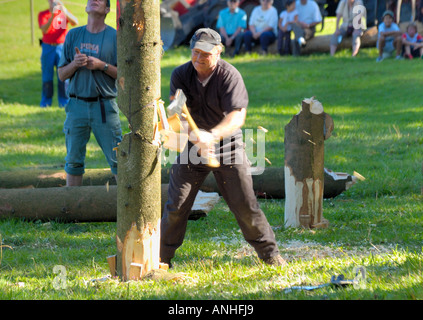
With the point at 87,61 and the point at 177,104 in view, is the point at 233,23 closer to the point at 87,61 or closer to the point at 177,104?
the point at 87,61

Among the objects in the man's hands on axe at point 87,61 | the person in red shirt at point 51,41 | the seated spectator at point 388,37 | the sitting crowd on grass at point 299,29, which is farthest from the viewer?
the sitting crowd on grass at point 299,29

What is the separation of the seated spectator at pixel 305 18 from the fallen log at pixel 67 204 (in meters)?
13.7

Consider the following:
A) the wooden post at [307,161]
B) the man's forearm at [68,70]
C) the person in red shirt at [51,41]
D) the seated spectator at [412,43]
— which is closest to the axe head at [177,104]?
the wooden post at [307,161]

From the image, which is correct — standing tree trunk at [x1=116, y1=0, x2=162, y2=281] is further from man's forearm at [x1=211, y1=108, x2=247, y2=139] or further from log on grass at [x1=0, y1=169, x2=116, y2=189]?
log on grass at [x1=0, y1=169, x2=116, y2=189]

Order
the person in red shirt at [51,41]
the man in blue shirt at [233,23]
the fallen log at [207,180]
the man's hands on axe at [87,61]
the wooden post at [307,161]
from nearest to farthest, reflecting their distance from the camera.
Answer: the wooden post at [307,161], the man's hands on axe at [87,61], the fallen log at [207,180], the person in red shirt at [51,41], the man in blue shirt at [233,23]

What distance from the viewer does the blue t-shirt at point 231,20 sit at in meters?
20.8

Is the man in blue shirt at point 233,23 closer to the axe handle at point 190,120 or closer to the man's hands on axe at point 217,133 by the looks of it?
the man's hands on axe at point 217,133

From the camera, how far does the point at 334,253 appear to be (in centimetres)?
635

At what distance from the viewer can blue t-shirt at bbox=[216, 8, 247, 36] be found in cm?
2075

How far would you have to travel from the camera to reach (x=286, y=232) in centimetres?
708

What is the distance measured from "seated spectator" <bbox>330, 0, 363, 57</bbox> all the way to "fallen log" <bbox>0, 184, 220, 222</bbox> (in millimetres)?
13548
